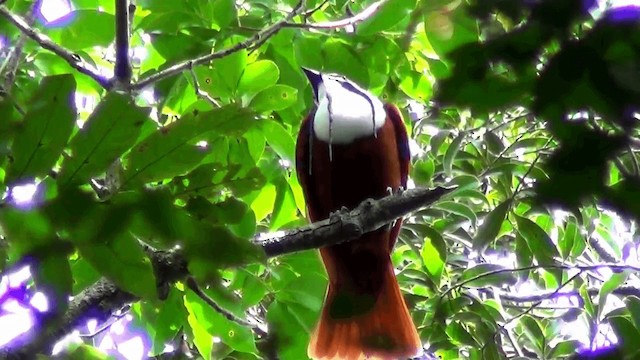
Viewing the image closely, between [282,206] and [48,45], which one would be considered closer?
[48,45]

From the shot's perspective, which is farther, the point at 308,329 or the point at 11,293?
the point at 308,329

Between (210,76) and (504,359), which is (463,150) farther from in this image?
(210,76)

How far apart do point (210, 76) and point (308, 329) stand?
472 millimetres

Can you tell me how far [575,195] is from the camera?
0.46m

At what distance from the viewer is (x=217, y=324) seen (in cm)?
133

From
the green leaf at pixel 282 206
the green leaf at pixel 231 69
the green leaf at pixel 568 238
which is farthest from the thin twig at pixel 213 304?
the green leaf at pixel 568 238

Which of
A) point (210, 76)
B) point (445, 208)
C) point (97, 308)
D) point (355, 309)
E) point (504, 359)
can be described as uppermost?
point (210, 76)

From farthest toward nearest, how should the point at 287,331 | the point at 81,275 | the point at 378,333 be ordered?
the point at 378,333 < the point at 287,331 < the point at 81,275

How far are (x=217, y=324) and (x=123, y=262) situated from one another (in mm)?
570

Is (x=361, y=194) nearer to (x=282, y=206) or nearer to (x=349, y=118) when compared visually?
(x=349, y=118)

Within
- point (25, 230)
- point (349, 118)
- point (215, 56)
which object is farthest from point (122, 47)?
point (349, 118)

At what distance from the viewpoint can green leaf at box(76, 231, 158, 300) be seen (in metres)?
0.75

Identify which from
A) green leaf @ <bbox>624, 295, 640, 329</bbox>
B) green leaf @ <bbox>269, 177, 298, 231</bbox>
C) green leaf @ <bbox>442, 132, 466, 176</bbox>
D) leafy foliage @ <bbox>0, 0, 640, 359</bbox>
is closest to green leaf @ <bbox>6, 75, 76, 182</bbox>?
leafy foliage @ <bbox>0, 0, 640, 359</bbox>

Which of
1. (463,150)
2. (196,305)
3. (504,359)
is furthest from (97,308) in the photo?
(504,359)
